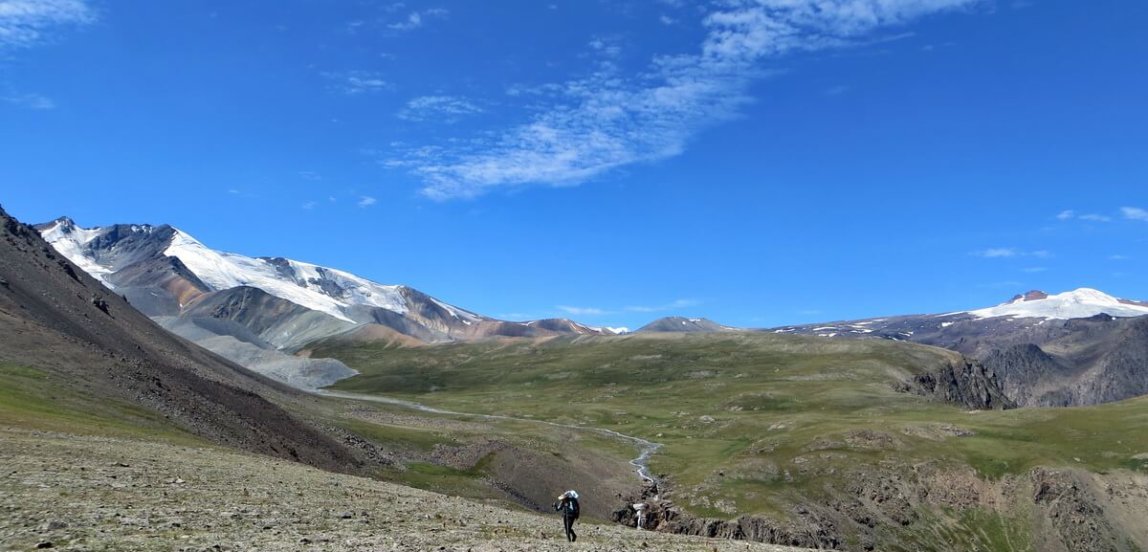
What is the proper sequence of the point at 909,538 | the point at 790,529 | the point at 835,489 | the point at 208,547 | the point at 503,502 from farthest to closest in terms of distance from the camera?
1. the point at 835,489
2. the point at 909,538
3. the point at 790,529
4. the point at 503,502
5. the point at 208,547

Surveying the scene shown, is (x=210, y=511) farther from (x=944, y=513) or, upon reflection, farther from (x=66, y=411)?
(x=944, y=513)

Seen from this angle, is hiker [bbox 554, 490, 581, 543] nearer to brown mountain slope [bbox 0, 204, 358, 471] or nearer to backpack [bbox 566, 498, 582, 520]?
backpack [bbox 566, 498, 582, 520]

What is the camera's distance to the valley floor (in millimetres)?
27422

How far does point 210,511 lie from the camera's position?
34219mm

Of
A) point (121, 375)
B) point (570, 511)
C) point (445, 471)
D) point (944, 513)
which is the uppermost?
point (121, 375)

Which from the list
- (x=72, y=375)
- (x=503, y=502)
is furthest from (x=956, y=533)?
(x=72, y=375)

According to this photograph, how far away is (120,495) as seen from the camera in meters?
35.0

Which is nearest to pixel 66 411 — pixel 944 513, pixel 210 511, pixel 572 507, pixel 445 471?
pixel 210 511

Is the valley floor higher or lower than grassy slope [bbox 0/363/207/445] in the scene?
lower

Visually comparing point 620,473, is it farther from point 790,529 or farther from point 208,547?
point 208,547

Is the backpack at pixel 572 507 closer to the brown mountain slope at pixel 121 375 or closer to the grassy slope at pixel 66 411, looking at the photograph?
the grassy slope at pixel 66 411

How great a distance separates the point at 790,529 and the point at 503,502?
1639 inches

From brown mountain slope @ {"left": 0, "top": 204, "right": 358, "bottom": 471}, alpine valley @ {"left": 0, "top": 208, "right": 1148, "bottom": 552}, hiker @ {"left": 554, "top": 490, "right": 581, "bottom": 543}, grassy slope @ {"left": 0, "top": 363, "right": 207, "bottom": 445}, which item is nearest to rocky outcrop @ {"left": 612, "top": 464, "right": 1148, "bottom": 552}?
alpine valley @ {"left": 0, "top": 208, "right": 1148, "bottom": 552}

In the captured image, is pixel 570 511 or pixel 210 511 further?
pixel 570 511
